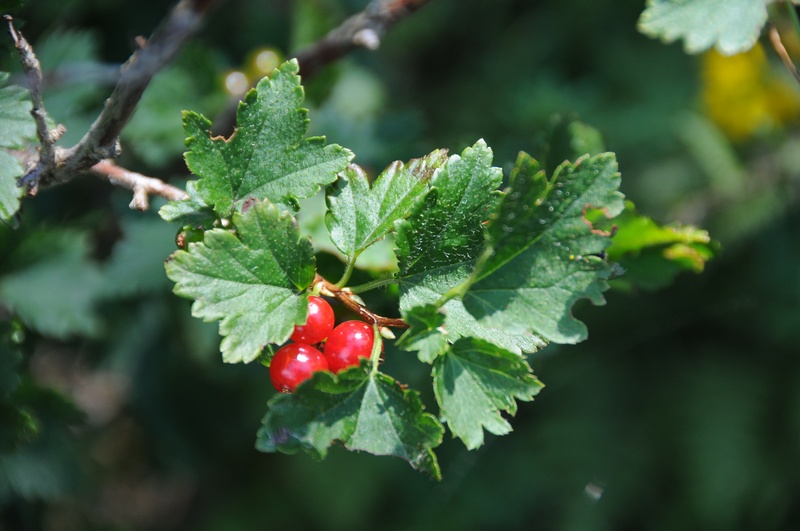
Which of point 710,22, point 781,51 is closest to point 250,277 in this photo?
point 710,22

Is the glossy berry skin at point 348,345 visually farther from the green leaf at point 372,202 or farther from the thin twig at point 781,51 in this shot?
the thin twig at point 781,51

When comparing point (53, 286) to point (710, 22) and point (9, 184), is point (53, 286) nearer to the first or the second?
point (9, 184)

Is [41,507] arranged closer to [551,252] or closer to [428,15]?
[551,252]

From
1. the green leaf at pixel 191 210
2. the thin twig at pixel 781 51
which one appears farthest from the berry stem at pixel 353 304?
the thin twig at pixel 781 51

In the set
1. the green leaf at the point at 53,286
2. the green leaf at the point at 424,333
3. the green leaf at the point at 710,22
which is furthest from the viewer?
the green leaf at the point at 53,286

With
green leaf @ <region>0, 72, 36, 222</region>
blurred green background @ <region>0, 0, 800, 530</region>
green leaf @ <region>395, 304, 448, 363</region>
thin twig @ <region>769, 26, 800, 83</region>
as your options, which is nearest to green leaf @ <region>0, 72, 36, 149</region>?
green leaf @ <region>0, 72, 36, 222</region>

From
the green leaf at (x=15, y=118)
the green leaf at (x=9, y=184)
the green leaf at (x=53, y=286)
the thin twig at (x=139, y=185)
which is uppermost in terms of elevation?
the green leaf at (x=15, y=118)
